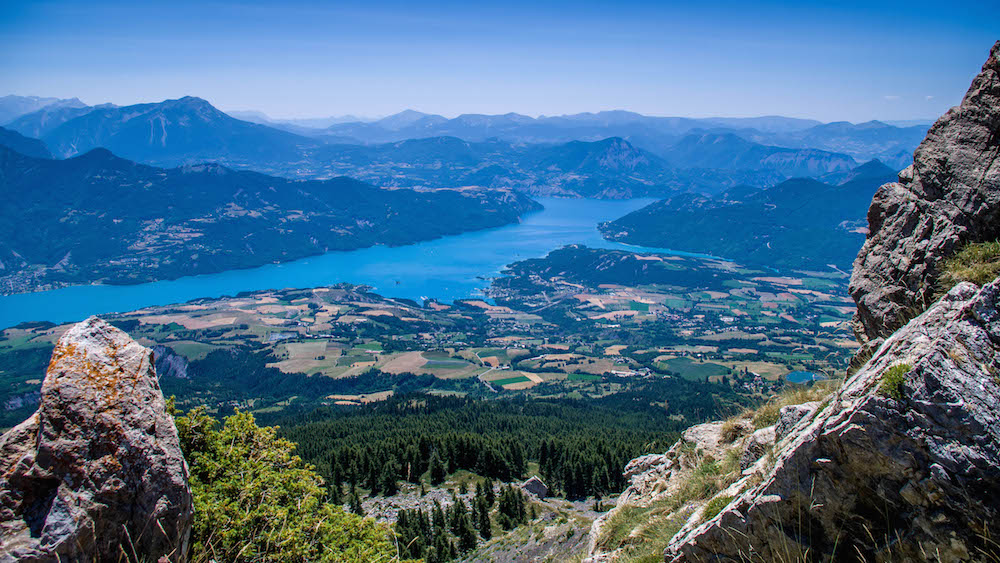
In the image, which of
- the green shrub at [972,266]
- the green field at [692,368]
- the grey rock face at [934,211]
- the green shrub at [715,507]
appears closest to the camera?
the green shrub at [972,266]

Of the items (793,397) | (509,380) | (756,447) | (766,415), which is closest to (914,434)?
(756,447)

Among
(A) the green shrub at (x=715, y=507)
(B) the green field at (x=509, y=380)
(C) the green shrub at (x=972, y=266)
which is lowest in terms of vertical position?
(B) the green field at (x=509, y=380)

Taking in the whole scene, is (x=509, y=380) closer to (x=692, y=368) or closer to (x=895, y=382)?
(x=692, y=368)

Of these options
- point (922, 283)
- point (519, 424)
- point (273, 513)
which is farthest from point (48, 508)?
point (519, 424)

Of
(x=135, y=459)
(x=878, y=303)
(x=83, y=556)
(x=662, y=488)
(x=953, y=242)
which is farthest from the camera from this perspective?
(x=662, y=488)

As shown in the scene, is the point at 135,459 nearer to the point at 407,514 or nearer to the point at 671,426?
the point at 407,514

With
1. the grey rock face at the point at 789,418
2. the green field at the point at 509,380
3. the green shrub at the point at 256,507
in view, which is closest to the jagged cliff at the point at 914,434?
the grey rock face at the point at 789,418

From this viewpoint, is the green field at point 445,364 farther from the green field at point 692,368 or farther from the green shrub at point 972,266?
the green shrub at point 972,266
